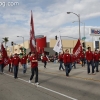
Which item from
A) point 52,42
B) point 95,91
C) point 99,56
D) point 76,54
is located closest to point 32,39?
point 95,91

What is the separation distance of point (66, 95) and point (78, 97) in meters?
0.57

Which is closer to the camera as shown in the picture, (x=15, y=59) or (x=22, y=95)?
(x=22, y=95)

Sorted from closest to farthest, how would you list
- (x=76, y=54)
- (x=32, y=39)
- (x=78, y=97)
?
1. (x=78, y=97)
2. (x=32, y=39)
3. (x=76, y=54)

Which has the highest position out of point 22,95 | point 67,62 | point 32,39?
point 32,39

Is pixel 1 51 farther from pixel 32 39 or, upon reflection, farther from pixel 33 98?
pixel 33 98

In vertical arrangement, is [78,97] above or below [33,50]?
below

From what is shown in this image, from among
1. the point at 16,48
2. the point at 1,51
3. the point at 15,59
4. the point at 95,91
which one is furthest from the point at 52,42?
the point at 95,91

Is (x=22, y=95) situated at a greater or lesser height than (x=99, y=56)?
lesser

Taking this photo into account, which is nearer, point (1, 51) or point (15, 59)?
point (15, 59)

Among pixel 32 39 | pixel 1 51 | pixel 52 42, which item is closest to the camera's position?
pixel 32 39

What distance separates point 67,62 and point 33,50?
3899mm

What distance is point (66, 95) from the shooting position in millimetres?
8547

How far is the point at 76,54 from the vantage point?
16.7 m

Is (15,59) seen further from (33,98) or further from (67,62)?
(33,98)
